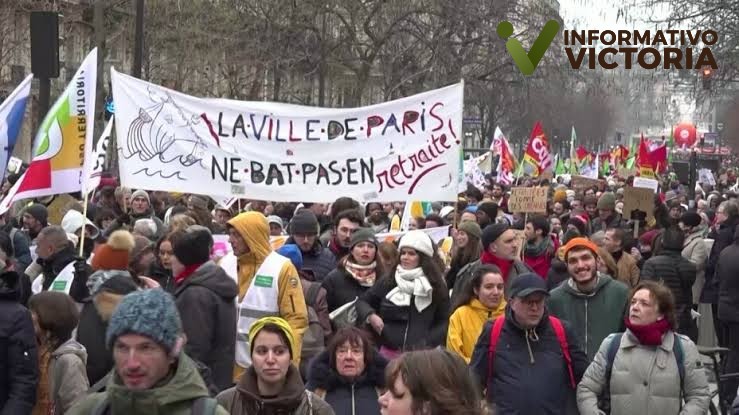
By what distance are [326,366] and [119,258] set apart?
143 centimetres

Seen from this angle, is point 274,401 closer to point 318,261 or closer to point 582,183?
point 318,261

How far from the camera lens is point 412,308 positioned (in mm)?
8086

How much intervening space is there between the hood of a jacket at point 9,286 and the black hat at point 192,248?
917mm

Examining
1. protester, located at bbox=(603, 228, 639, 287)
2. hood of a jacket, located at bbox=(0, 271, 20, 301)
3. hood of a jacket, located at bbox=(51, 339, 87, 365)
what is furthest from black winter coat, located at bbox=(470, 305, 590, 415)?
protester, located at bbox=(603, 228, 639, 287)

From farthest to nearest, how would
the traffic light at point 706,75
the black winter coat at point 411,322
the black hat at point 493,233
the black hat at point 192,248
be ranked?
the traffic light at point 706,75 → the black hat at point 493,233 → the black winter coat at point 411,322 → the black hat at point 192,248

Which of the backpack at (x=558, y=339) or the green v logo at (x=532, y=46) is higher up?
the green v logo at (x=532, y=46)

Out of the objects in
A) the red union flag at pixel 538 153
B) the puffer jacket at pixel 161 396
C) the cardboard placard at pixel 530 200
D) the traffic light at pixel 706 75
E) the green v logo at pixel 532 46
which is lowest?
the puffer jacket at pixel 161 396

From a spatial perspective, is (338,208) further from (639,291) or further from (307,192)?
(639,291)

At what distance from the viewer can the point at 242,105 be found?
1195 centimetres

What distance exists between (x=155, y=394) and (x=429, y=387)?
842 millimetres

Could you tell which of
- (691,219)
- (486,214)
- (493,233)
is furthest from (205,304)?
(691,219)

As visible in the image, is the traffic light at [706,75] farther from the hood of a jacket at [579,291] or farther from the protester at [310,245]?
the hood of a jacket at [579,291]

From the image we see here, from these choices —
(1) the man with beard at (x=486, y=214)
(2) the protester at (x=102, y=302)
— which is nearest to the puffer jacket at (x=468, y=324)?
(2) the protester at (x=102, y=302)

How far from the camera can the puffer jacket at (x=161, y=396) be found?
4117mm
